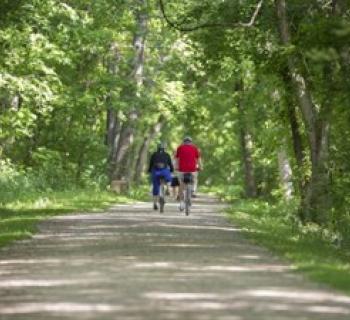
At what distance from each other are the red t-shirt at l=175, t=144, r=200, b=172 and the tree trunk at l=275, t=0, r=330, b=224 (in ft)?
12.8

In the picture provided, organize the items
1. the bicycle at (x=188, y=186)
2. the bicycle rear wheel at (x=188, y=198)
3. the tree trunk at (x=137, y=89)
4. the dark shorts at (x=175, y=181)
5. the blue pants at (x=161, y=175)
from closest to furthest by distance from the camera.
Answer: the bicycle rear wheel at (x=188, y=198) < the bicycle at (x=188, y=186) < the blue pants at (x=161, y=175) < the dark shorts at (x=175, y=181) < the tree trunk at (x=137, y=89)

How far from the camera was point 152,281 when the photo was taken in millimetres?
11273

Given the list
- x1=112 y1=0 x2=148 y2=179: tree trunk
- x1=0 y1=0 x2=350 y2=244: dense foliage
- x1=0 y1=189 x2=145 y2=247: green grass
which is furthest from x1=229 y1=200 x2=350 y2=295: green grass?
x1=112 y1=0 x2=148 y2=179: tree trunk

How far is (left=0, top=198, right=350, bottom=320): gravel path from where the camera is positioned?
30.3 feet

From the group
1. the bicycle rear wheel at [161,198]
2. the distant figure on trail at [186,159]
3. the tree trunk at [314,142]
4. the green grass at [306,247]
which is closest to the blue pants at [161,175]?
the bicycle rear wheel at [161,198]

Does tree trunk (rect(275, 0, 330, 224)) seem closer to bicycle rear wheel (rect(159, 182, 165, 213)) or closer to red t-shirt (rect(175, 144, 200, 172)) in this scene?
red t-shirt (rect(175, 144, 200, 172))

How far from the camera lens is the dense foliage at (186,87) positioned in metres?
21.7

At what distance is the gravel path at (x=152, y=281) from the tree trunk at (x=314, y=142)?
4.39 m

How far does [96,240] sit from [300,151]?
10.4m

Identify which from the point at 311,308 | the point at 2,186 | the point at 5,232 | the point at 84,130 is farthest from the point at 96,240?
the point at 84,130

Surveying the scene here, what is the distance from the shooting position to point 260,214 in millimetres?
28859

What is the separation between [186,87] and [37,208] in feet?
83.7

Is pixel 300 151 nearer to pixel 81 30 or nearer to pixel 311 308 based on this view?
pixel 81 30

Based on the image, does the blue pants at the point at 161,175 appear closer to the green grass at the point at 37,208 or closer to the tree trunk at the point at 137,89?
the green grass at the point at 37,208
